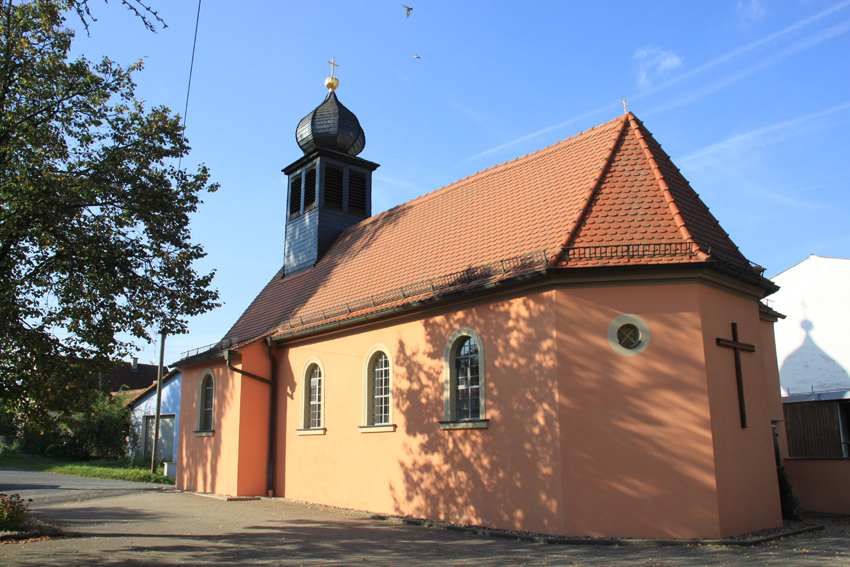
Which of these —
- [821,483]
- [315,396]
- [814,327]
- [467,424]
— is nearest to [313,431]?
[315,396]

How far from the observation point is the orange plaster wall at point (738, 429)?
32.9ft

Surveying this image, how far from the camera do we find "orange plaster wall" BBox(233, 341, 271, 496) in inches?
649

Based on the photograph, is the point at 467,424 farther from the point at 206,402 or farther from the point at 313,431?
the point at 206,402

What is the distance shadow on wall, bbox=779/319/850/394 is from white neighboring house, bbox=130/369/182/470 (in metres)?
24.9

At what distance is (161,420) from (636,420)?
26266 millimetres

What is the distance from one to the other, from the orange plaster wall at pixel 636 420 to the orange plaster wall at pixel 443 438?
336mm

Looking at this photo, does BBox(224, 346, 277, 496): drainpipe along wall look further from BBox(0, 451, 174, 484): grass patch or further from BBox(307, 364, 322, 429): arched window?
BBox(0, 451, 174, 484): grass patch

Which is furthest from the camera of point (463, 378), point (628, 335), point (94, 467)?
point (94, 467)

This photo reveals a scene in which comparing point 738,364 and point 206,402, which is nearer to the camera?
point 738,364

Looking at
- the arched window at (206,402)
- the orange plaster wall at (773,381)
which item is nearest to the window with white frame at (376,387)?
the arched window at (206,402)

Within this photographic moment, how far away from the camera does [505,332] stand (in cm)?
1142

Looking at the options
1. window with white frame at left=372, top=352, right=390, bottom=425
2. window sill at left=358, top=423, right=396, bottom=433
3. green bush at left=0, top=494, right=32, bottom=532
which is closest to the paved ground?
green bush at left=0, top=494, right=32, bottom=532

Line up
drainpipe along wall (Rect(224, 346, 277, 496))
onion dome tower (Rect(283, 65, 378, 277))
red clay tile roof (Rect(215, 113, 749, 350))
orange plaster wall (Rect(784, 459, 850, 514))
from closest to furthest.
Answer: red clay tile roof (Rect(215, 113, 749, 350)) < orange plaster wall (Rect(784, 459, 850, 514)) < drainpipe along wall (Rect(224, 346, 277, 496)) < onion dome tower (Rect(283, 65, 378, 277))

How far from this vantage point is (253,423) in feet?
55.2
